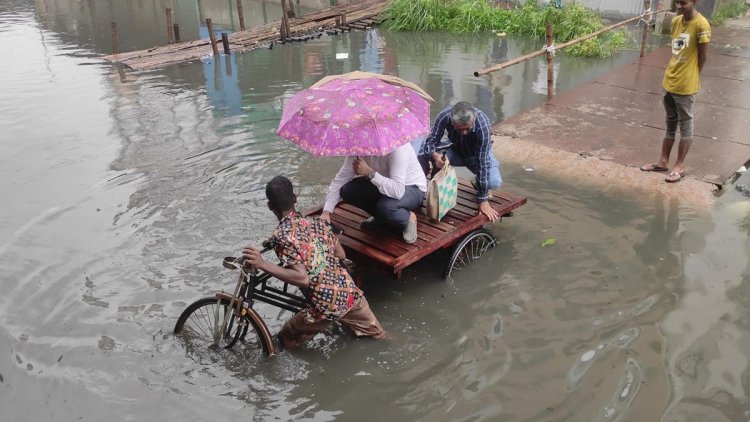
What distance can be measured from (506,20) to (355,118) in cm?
1160

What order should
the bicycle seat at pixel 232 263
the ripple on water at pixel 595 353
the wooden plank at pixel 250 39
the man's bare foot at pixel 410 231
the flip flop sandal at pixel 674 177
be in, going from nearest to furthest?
the bicycle seat at pixel 232 263 → the ripple on water at pixel 595 353 → the man's bare foot at pixel 410 231 → the flip flop sandal at pixel 674 177 → the wooden plank at pixel 250 39

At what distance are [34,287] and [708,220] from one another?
624cm

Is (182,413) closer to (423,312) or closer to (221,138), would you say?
(423,312)

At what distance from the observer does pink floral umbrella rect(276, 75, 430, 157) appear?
14.3ft

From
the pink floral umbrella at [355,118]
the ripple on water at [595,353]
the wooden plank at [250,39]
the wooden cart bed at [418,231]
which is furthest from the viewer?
the wooden plank at [250,39]

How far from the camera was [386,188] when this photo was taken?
15.5 feet

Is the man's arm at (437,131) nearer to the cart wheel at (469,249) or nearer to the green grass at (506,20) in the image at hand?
the cart wheel at (469,249)

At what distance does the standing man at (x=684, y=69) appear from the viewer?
20.2 feet

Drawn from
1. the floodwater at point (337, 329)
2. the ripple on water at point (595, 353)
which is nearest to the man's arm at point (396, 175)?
the floodwater at point (337, 329)

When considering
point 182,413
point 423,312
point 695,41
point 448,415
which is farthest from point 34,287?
point 695,41

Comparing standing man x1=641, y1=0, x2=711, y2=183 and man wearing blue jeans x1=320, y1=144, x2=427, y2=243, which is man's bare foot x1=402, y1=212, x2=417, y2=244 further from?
standing man x1=641, y1=0, x2=711, y2=183

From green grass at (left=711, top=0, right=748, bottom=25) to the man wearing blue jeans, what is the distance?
38.4 ft

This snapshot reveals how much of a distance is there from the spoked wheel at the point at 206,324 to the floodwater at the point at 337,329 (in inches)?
4.8

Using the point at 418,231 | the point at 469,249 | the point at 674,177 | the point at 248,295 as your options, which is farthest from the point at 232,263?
the point at 674,177
